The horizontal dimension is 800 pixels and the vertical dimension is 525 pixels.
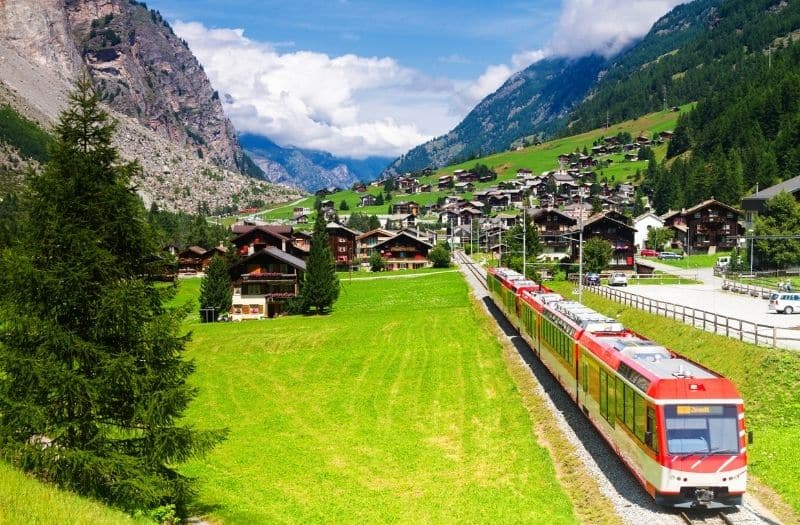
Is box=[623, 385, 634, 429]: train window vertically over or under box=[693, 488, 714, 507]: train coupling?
over

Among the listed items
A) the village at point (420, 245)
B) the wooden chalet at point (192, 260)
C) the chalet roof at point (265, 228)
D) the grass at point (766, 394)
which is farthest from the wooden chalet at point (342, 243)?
the grass at point (766, 394)

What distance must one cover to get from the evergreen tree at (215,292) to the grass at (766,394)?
4860 cm

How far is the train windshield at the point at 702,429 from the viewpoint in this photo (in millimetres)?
17297

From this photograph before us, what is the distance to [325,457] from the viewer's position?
2612cm

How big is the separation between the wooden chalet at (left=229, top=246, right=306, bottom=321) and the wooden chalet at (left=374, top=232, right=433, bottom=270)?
45.3m

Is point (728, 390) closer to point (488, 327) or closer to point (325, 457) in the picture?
point (325, 457)

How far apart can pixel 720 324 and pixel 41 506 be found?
2752cm

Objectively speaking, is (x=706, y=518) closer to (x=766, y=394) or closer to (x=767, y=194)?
(x=766, y=394)

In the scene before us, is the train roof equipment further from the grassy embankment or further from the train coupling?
the train coupling

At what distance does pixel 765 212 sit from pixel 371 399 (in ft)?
221

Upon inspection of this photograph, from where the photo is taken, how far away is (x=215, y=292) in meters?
74.7

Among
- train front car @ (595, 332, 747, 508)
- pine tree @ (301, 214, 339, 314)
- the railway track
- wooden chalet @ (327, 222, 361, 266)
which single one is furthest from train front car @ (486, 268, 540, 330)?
wooden chalet @ (327, 222, 361, 266)

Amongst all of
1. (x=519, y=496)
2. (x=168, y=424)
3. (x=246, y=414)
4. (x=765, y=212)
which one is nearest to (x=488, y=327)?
(x=246, y=414)

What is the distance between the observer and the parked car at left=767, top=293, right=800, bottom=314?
45438 millimetres
